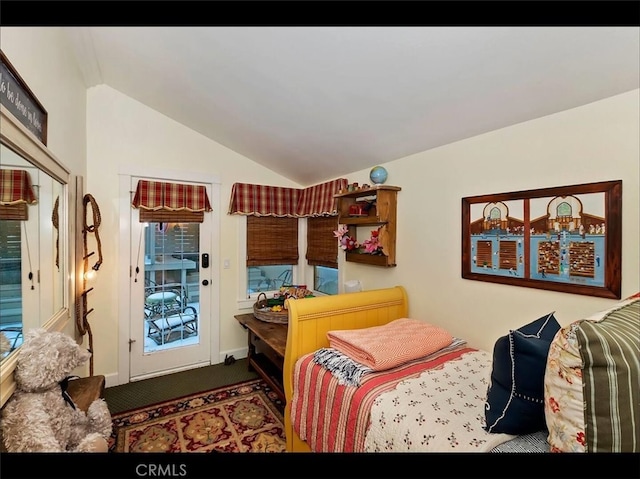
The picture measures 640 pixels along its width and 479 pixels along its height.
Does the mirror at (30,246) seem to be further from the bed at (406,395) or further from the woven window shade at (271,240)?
the woven window shade at (271,240)

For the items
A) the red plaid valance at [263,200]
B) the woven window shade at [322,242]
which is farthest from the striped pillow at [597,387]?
the red plaid valance at [263,200]

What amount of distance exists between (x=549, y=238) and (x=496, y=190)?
1.26ft

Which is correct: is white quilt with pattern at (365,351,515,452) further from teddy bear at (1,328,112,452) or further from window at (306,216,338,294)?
window at (306,216,338,294)

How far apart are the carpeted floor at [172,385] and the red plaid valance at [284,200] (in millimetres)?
1638

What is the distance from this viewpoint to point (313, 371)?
1.58 m

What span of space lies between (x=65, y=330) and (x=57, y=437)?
1022 millimetres

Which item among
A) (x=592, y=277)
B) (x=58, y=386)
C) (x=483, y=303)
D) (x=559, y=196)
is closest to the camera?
(x=58, y=386)

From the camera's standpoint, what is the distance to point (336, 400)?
4.52 ft

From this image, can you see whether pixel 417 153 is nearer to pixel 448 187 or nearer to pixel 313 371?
pixel 448 187

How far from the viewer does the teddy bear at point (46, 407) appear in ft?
2.96

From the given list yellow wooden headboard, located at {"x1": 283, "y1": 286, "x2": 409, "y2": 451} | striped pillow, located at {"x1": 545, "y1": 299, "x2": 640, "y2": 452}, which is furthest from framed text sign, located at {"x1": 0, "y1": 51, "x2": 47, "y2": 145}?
striped pillow, located at {"x1": 545, "y1": 299, "x2": 640, "y2": 452}

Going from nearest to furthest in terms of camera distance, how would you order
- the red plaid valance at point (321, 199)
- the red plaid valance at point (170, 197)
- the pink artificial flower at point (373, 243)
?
the pink artificial flower at point (373, 243)
the red plaid valance at point (170, 197)
the red plaid valance at point (321, 199)

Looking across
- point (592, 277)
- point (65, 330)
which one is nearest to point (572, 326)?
point (592, 277)

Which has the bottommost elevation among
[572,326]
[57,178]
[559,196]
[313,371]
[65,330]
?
[313,371]
